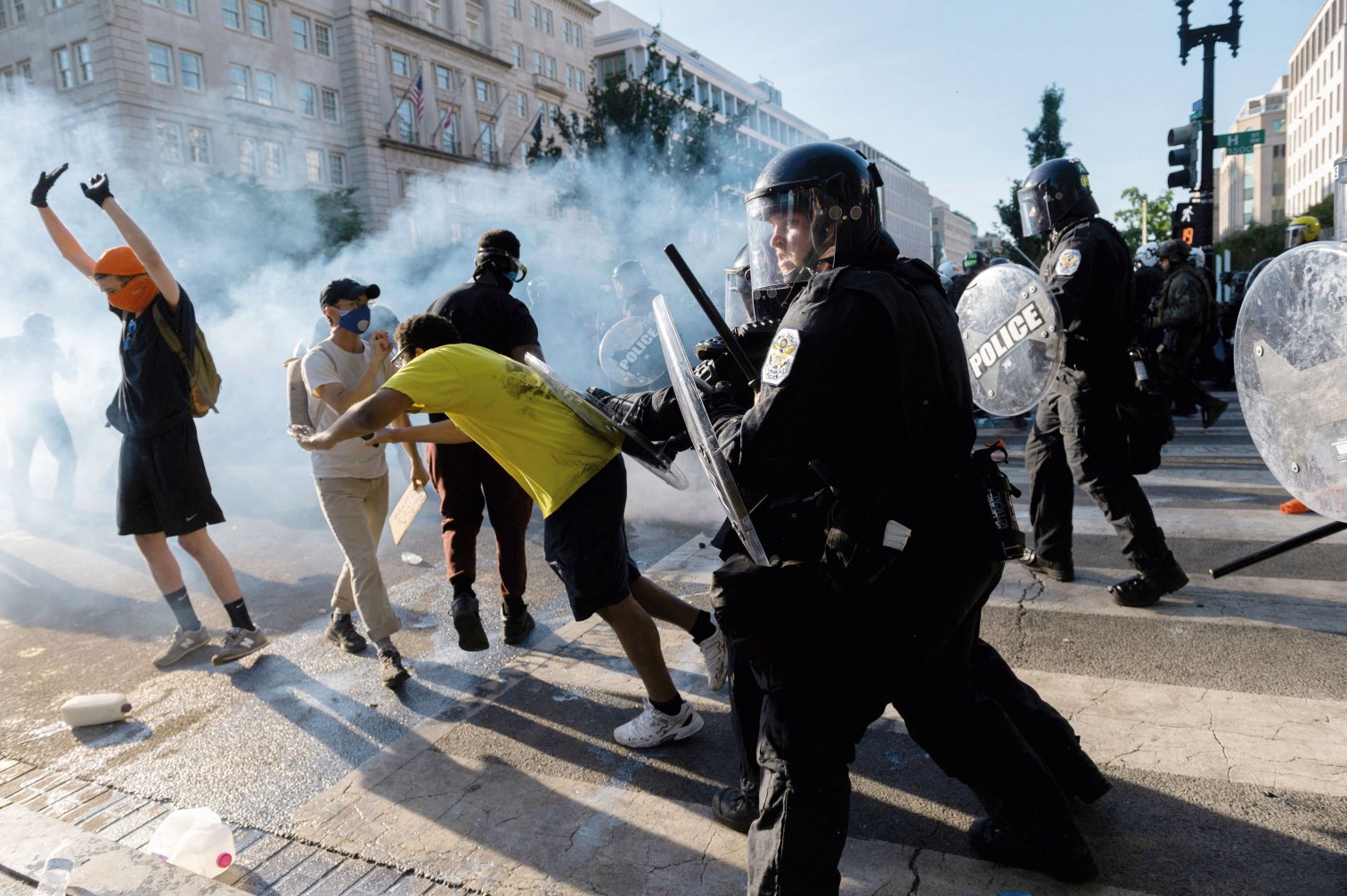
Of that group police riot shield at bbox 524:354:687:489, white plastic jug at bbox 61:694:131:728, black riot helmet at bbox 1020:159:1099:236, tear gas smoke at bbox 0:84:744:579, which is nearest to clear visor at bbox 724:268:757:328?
police riot shield at bbox 524:354:687:489

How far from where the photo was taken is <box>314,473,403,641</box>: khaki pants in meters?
3.92

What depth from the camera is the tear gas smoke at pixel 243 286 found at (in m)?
9.96

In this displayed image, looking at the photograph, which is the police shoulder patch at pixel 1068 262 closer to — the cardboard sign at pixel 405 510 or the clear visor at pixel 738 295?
the clear visor at pixel 738 295

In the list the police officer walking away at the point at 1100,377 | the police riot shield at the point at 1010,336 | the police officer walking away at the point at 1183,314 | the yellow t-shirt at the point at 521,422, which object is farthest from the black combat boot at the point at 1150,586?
the police officer walking away at the point at 1183,314

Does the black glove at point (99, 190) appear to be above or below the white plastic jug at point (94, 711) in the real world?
above

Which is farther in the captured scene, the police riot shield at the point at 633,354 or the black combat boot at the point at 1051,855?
the police riot shield at the point at 633,354

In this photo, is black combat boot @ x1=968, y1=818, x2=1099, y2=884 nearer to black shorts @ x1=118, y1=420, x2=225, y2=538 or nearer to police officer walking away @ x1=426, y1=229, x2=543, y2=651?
police officer walking away @ x1=426, y1=229, x2=543, y2=651

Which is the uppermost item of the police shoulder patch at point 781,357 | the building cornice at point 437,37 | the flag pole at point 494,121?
the building cornice at point 437,37

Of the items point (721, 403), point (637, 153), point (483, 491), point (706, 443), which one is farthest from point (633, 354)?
point (637, 153)

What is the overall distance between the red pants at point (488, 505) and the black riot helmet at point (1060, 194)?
295cm

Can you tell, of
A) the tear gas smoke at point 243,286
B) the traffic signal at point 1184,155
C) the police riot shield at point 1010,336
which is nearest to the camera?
the police riot shield at point 1010,336

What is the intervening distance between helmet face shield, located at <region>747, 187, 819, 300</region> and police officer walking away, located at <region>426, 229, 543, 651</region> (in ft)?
7.17

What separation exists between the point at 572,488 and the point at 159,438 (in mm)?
2429

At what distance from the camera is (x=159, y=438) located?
169 inches
